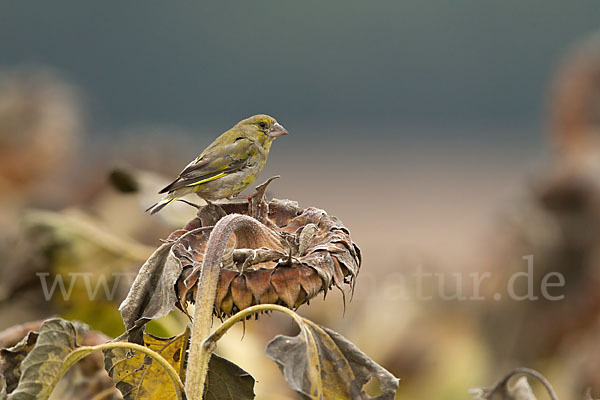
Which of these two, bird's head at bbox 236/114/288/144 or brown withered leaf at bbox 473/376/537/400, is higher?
bird's head at bbox 236/114/288/144

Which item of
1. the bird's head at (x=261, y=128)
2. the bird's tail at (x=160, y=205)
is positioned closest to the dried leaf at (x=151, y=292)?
the bird's tail at (x=160, y=205)

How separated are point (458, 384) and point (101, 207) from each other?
8.03 ft

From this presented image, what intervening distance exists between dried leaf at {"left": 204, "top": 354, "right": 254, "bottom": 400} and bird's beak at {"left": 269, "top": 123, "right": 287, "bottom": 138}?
130 cm

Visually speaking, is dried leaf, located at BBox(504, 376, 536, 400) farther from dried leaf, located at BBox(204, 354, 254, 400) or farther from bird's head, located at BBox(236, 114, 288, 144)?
bird's head, located at BBox(236, 114, 288, 144)

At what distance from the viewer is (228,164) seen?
2.80 metres

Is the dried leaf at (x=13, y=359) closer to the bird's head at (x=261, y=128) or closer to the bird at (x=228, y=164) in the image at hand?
the bird at (x=228, y=164)

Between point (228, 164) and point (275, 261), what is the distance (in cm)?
113

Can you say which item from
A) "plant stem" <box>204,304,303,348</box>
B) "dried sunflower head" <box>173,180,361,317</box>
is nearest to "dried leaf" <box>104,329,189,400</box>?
"dried sunflower head" <box>173,180,361,317</box>

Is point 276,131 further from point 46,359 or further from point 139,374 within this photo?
point 46,359

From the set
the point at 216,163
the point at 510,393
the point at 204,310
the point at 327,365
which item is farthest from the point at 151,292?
the point at 216,163

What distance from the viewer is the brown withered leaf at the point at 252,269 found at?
1.61 m

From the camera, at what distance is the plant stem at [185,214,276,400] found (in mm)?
1498

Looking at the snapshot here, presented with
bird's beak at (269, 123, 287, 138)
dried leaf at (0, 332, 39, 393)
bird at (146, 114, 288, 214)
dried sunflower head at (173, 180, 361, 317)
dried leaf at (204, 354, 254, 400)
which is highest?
dried sunflower head at (173, 180, 361, 317)

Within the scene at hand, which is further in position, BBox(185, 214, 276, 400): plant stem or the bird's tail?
the bird's tail
